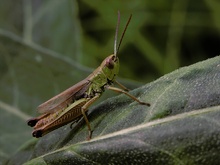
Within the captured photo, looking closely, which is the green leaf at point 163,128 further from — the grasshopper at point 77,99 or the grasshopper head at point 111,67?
the grasshopper head at point 111,67

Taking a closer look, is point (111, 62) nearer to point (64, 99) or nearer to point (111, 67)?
point (111, 67)

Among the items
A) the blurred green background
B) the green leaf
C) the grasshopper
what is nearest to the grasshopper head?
the grasshopper

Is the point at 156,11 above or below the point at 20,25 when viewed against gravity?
above

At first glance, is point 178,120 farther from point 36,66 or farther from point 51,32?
point 51,32

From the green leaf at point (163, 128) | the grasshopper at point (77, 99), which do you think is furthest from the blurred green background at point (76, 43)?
the green leaf at point (163, 128)

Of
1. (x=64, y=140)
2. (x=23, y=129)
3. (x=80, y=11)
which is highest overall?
(x=80, y=11)

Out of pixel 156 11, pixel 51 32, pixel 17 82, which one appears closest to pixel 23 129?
pixel 17 82
